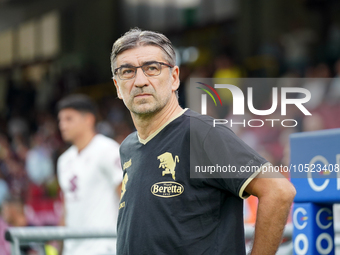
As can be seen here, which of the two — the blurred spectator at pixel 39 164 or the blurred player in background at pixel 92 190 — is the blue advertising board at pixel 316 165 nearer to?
the blurred player in background at pixel 92 190

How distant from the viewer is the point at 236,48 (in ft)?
40.8

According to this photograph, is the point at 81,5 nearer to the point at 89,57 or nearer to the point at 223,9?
the point at 89,57

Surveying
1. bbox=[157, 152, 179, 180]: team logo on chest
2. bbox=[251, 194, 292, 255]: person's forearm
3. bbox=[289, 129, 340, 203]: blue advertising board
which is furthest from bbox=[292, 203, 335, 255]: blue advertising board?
bbox=[157, 152, 179, 180]: team logo on chest

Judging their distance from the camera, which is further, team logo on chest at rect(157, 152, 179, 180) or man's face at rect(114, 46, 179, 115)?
man's face at rect(114, 46, 179, 115)

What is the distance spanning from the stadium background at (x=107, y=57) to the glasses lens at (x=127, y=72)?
3430 millimetres

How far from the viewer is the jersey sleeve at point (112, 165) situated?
4.07 m

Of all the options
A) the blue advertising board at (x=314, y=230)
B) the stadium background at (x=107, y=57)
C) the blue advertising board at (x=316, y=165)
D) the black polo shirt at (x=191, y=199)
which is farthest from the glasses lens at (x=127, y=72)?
the stadium background at (x=107, y=57)

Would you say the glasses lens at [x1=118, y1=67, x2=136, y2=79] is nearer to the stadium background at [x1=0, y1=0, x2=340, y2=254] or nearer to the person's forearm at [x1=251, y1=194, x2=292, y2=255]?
the person's forearm at [x1=251, y1=194, x2=292, y2=255]

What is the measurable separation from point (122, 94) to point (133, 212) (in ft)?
1.89

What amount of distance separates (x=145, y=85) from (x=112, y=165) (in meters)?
2.14

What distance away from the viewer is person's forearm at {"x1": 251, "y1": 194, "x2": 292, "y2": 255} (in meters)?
1.78

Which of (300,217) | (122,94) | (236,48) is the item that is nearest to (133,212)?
(122,94)

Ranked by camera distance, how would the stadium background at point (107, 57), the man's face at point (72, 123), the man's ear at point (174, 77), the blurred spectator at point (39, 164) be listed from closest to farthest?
the man's ear at point (174, 77) → the man's face at point (72, 123) → the stadium background at point (107, 57) → the blurred spectator at point (39, 164)

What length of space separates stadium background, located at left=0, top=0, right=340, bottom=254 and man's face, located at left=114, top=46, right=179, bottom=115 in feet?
11.1
